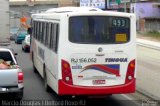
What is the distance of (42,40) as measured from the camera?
1778cm

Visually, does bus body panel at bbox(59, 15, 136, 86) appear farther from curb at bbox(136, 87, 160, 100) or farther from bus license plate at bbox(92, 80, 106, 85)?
curb at bbox(136, 87, 160, 100)

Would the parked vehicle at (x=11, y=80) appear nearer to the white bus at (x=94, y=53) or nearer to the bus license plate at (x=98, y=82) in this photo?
the white bus at (x=94, y=53)

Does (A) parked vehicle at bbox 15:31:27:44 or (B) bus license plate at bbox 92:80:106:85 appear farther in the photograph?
(A) parked vehicle at bbox 15:31:27:44

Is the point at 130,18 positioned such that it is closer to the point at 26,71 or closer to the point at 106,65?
the point at 106,65

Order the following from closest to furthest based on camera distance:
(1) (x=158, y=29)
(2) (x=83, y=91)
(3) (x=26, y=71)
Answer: (2) (x=83, y=91) < (3) (x=26, y=71) < (1) (x=158, y=29)

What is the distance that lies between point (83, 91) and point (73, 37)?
1492mm

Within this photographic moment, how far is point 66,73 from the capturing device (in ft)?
42.7

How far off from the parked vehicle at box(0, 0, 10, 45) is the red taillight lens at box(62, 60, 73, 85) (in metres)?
11.1

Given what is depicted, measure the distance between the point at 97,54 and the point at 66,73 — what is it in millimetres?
989

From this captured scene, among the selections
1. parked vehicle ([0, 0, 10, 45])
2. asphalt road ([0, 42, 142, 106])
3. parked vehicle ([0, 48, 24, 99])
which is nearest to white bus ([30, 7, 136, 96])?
asphalt road ([0, 42, 142, 106])

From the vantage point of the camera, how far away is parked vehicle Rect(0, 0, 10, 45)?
2388 cm

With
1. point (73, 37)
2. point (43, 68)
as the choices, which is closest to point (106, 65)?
point (73, 37)

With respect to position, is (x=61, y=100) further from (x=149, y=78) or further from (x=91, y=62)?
(x=149, y=78)

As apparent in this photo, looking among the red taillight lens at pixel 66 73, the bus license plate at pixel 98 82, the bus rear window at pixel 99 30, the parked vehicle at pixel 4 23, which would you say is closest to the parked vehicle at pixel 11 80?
the red taillight lens at pixel 66 73
